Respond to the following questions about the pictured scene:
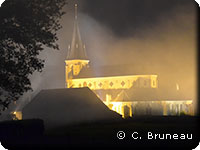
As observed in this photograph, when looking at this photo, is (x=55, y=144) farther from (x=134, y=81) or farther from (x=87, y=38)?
(x=134, y=81)

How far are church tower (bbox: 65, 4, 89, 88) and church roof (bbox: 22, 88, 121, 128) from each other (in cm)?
57

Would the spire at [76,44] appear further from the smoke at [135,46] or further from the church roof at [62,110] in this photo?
the church roof at [62,110]

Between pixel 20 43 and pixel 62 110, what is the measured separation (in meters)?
1.89

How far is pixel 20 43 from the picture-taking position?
15.2m

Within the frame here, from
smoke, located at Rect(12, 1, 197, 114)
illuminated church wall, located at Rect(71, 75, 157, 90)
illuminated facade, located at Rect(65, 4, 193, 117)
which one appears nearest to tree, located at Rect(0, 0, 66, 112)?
smoke, located at Rect(12, 1, 197, 114)

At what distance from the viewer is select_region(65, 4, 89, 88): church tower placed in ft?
51.5

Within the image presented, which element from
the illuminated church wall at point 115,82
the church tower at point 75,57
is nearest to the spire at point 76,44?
the church tower at point 75,57

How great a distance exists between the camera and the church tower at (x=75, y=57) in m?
15.7

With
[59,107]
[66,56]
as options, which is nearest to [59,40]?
[66,56]

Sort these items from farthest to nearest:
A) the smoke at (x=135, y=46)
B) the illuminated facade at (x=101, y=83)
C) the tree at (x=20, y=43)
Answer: the illuminated facade at (x=101, y=83), the tree at (x=20, y=43), the smoke at (x=135, y=46)

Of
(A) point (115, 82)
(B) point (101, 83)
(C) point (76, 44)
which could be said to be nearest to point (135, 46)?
(C) point (76, 44)

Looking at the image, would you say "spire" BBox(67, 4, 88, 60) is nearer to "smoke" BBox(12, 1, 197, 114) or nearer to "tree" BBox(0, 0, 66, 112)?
"smoke" BBox(12, 1, 197, 114)

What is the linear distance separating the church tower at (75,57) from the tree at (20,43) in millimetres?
490

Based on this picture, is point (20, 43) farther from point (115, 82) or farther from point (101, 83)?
point (115, 82)
